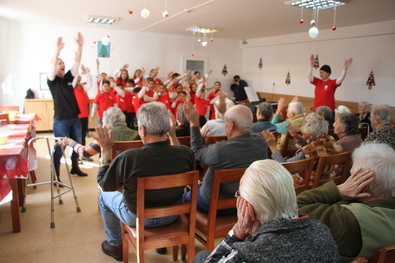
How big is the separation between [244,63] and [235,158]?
9707mm

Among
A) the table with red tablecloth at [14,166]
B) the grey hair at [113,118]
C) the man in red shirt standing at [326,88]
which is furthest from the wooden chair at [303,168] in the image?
the man in red shirt standing at [326,88]

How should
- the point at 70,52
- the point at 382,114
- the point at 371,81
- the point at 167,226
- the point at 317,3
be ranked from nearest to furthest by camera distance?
the point at 167,226
the point at 382,114
the point at 317,3
the point at 371,81
the point at 70,52

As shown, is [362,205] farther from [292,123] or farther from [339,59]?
[339,59]

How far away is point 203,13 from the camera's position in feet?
20.6

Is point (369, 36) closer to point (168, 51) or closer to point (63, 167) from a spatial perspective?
point (168, 51)

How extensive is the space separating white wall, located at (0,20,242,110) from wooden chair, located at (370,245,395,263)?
8703mm

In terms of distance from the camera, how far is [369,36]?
23.6 feet

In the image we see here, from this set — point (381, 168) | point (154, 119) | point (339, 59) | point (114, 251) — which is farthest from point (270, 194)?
point (339, 59)

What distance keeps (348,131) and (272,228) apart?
7.87 feet

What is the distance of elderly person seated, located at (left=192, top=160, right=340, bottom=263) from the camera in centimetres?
101

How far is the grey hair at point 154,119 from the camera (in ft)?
6.55

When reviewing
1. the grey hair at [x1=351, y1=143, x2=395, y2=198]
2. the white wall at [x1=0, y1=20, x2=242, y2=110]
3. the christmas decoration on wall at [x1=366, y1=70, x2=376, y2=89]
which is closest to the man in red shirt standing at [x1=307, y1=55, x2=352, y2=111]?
the christmas decoration on wall at [x1=366, y1=70, x2=376, y2=89]

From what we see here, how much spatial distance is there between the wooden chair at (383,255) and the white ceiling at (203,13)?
15.3 feet

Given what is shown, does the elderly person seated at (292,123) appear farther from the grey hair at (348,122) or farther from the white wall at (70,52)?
the white wall at (70,52)
